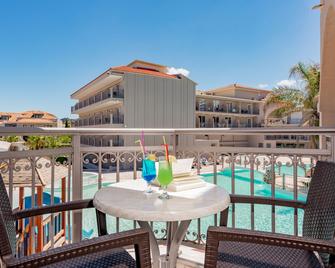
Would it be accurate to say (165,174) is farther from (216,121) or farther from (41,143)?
(216,121)

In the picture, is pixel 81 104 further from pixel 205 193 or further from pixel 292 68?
pixel 205 193

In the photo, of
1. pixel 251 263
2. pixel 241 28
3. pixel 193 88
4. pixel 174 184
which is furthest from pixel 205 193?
pixel 241 28

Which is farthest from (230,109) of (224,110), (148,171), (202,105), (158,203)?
Answer: (158,203)

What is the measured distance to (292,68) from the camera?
421 inches

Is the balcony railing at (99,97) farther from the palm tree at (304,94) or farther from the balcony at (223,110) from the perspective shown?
the palm tree at (304,94)

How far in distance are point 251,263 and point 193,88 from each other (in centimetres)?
1706

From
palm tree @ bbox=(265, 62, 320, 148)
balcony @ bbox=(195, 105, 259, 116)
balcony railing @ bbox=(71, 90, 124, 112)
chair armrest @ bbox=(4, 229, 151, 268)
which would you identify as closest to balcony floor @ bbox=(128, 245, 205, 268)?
chair armrest @ bbox=(4, 229, 151, 268)

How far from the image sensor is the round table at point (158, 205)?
1.01 meters

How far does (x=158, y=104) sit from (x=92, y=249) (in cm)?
1546

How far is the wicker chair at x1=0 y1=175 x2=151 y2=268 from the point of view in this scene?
0.79m

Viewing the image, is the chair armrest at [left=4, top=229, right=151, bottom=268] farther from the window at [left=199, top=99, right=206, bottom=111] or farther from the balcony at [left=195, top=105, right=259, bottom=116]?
the window at [left=199, top=99, right=206, bottom=111]

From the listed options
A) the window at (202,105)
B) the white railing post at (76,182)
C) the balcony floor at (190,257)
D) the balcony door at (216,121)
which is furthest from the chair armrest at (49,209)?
the balcony door at (216,121)

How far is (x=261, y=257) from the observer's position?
1.15 meters

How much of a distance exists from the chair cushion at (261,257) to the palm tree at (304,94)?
29.2ft
